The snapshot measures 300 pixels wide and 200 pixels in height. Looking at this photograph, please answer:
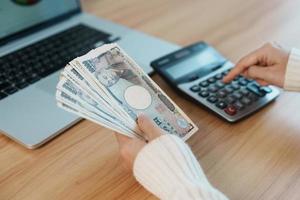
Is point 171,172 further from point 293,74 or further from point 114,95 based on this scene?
point 293,74

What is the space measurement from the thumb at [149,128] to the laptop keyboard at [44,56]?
289mm

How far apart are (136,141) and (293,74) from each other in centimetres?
32

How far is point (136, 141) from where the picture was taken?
0.52 meters

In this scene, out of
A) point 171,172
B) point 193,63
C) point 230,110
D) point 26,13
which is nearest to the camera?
point 171,172

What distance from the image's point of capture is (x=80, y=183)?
21.0 inches

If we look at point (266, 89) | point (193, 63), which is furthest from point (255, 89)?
point (193, 63)

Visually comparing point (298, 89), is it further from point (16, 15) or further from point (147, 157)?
point (16, 15)

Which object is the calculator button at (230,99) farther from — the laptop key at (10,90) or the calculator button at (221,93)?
the laptop key at (10,90)

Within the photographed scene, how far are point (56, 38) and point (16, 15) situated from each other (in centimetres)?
10

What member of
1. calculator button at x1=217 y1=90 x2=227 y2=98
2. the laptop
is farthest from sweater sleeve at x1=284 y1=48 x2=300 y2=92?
the laptop

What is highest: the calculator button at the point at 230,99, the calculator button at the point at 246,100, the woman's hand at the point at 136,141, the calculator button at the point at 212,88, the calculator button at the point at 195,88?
the woman's hand at the point at 136,141

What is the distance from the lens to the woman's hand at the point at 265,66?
2.17ft

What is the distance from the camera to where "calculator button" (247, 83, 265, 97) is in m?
0.66

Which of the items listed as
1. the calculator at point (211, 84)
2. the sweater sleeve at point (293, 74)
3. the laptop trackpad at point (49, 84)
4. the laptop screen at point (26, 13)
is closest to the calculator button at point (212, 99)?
the calculator at point (211, 84)
